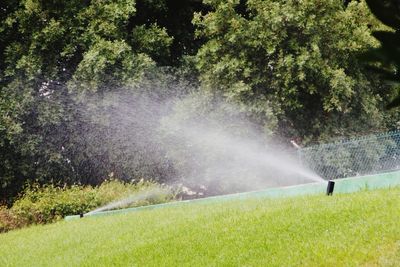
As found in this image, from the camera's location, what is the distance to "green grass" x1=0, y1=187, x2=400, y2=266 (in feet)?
20.4

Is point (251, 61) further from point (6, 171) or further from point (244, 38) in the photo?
point (6, 171)

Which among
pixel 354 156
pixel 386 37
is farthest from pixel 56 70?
pixel 386 37

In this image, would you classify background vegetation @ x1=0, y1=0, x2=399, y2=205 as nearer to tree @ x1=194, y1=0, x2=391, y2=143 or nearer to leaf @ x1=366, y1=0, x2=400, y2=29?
tree @ x1=194, y1=0, x2=391, y2=143

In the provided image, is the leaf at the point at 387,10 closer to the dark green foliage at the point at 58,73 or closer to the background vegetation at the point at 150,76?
the background vegetation at the point at 150,76

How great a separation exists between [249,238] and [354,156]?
10.5 meters

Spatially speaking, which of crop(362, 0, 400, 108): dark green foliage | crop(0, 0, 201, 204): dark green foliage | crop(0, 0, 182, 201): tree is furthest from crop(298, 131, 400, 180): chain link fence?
crop(362, 0, 400, 108): dark green foliage

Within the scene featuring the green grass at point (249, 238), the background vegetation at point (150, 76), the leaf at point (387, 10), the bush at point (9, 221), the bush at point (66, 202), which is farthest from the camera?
the background vegetation at point (150, 76)

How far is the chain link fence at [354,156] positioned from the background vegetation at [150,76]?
4.76 feet

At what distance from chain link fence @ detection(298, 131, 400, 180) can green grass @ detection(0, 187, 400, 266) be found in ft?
20.5

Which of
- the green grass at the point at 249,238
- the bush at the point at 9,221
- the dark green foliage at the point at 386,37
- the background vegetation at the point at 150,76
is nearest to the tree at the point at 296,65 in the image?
the background vegetation at the point at 150,76

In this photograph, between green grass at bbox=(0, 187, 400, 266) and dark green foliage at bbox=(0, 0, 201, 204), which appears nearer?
green grass at bbox=(0, 187, 400, 266)

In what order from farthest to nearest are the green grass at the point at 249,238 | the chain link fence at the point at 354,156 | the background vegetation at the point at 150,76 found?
1. the background vegetation at the point at 150,76
2. the chain link fence at the point at 354,156
3. the green grass at the point at 249,238

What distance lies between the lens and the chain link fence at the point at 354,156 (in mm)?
15841

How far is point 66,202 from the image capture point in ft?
53.8
